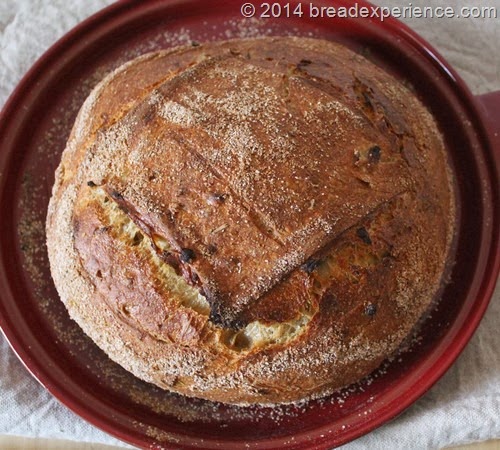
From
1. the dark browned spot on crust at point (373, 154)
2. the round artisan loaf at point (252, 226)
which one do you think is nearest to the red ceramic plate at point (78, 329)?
the round artisan loaf at point (252, 226)

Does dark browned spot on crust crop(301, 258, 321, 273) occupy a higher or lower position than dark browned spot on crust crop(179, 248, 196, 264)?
lower

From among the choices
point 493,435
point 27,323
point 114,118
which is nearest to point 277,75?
point 114,118

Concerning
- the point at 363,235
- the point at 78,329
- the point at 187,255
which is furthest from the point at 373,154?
the point at 78,329

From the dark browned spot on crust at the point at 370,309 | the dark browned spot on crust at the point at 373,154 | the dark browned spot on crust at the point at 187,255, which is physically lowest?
the dark browned spot on crust at the point at 370,309

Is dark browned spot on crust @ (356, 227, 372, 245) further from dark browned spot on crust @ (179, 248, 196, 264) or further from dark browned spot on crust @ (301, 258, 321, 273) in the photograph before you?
dark browned spot on crust @ (179, 248, 196, 264)

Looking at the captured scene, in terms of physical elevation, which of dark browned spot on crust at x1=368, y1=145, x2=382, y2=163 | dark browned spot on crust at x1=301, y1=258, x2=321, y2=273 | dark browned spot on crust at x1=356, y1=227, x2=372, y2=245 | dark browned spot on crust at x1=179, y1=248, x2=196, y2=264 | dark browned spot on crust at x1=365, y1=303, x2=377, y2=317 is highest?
dark browned spot on crust at x1=368, y1=145, x2=382, y2=163

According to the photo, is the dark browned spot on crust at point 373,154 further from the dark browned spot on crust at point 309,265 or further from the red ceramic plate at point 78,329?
the red ceramic plate at point 78,329

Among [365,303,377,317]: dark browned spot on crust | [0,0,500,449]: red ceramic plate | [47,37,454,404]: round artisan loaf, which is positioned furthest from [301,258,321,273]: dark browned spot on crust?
[0,0,500,449]: red ceramic plate
